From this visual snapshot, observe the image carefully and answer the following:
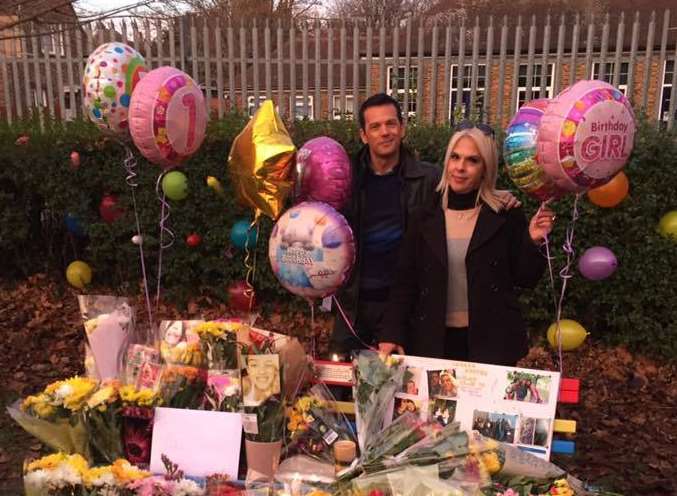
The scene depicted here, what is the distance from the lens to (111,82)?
9.73 feet

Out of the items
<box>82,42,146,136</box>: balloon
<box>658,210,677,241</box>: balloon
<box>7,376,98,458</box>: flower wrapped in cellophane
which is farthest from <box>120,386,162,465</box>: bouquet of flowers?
<box>658,210,677,241</box>: balloon

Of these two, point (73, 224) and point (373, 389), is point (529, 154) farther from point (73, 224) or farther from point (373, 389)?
point (73, 224)

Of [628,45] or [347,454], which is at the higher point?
[628,45]

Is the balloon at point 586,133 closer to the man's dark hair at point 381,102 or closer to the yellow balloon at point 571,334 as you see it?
the man's dark hair at point 381,102

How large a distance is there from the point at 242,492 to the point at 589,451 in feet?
8.39

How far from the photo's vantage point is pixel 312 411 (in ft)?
6.29

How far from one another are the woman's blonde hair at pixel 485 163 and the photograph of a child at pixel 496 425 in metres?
0.69

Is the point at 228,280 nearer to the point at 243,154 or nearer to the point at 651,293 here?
the point at 243,154

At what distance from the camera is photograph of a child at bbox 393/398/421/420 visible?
1.95 metres

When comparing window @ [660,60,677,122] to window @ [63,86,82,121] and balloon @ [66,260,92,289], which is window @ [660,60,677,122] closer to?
balloon @ [66,260,92,289]

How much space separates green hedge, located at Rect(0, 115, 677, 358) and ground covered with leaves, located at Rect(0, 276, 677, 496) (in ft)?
0.60

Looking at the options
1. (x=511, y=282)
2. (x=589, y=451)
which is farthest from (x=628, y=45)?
(x=511, y=282)

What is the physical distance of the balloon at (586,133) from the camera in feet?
6.48

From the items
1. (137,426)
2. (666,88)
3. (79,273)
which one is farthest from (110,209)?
(666,88)
